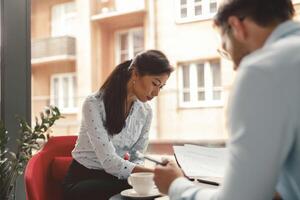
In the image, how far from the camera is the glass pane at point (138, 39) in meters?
5.23

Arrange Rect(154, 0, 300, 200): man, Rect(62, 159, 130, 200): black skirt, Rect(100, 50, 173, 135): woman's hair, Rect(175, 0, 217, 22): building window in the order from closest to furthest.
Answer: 1. Rect(154, 0, 300, 200): man
2. Rect(62, 159, 130, 200): black skirt
3. Rect(100, 50, 173, 135): woman's hair
4. Rect(175, 0, 217, 22): building window

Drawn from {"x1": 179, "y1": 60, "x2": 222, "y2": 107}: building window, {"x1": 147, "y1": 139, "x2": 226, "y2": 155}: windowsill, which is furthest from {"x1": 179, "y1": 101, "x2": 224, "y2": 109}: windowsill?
{"x1": 147, "y1": 139, "x2": 226, "y2": 155}: windowsill

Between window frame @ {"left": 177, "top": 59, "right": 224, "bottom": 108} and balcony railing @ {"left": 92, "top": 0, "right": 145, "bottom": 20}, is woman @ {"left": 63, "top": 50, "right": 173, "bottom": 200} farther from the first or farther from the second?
balcony railing @ {"left": 92, "top": 0, "right": 145, "bottom": 20}

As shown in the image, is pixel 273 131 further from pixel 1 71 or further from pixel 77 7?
pixel 77 7

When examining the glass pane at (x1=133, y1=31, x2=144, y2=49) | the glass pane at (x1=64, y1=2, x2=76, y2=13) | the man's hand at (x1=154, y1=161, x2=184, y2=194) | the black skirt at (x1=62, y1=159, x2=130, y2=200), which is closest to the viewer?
the man's hand at (x1=154, y1=161, x2=184, y2=194)

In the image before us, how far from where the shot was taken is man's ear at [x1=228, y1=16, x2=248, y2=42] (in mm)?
831

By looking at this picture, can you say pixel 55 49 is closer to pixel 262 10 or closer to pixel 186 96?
pixel 186 96

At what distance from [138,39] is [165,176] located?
4425 mm

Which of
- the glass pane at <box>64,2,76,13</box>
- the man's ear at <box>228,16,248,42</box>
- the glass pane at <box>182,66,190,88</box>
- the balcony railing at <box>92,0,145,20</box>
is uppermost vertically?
the glass pane at <box>64,2,76,13</box>

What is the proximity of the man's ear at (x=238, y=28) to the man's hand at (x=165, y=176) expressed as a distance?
343 millimetres

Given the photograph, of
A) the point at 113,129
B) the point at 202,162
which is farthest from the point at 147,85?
the point at 202,162

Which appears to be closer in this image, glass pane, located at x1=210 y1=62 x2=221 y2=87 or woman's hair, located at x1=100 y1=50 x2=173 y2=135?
woman's hair, located at x1=100 y1=50 x2=173 y2=135

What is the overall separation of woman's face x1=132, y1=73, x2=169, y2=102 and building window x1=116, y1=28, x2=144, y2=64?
3.35 meters

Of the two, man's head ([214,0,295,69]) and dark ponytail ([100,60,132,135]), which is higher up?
man's head ([214,0,295,69])
